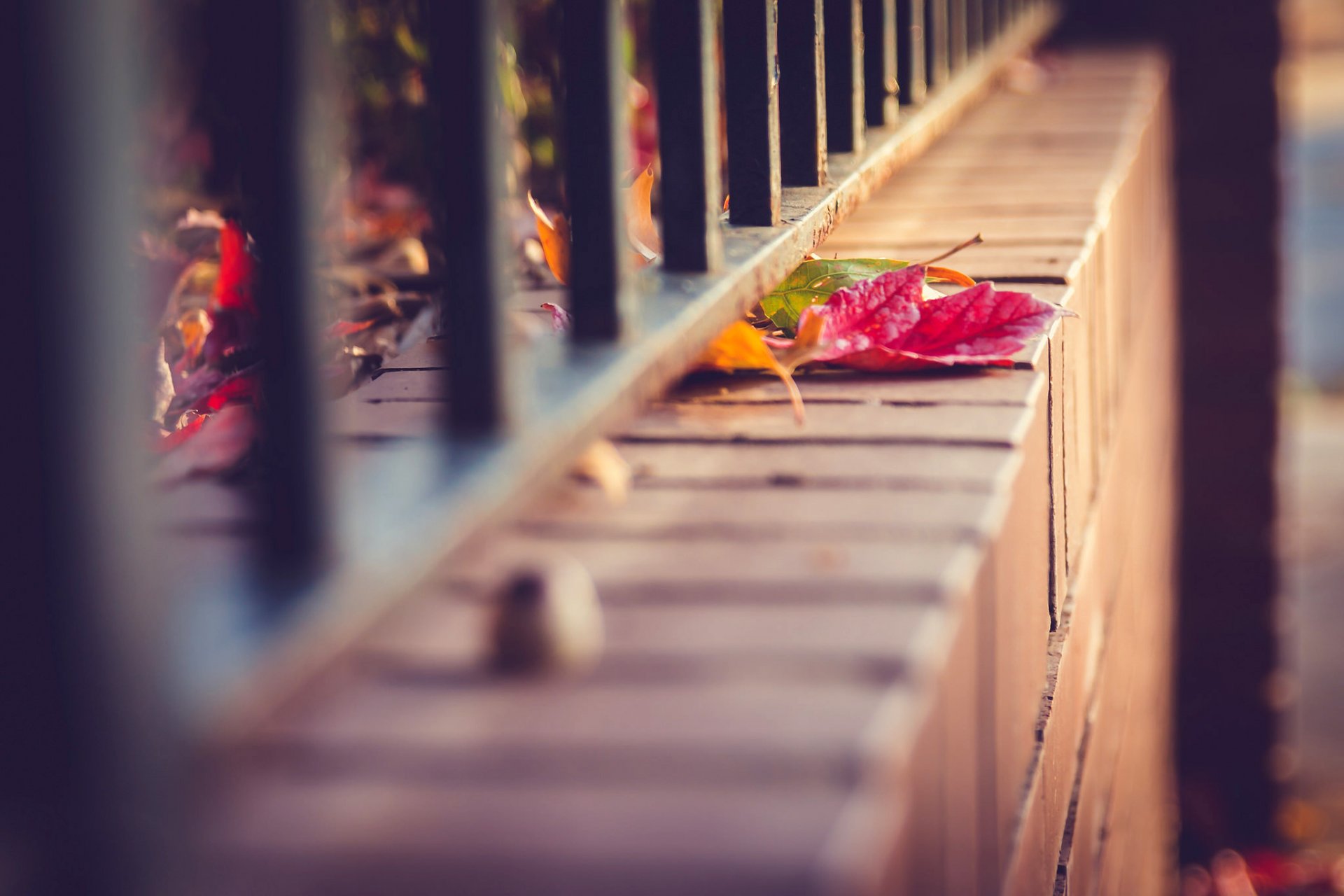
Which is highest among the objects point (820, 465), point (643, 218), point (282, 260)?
point (643, 218)

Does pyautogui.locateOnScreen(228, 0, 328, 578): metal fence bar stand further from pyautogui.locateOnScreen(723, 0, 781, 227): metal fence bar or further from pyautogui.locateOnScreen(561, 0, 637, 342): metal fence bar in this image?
pyautogui.locateOnScreen(723, 0, 781, 227): metal fence bar

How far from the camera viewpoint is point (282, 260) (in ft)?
1.93

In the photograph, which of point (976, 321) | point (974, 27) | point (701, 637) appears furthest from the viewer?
point (974, 27)

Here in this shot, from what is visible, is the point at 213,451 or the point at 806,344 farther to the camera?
the point at 806,344

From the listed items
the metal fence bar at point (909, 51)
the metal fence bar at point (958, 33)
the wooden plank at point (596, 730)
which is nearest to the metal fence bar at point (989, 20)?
the metal fence bar at point (958, 33)

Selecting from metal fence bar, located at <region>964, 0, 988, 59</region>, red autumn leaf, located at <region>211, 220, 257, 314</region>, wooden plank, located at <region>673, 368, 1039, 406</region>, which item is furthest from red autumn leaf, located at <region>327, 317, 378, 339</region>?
metal fence bar, located at <region>964, 0, 988, 59</region>

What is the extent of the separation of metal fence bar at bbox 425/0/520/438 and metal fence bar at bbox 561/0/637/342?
17 centimetres

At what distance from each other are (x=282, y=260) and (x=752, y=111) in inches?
30.6

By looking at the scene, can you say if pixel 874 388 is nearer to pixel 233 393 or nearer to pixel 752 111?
pixel 752 111

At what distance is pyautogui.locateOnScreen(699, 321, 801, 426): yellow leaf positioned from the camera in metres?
1.14

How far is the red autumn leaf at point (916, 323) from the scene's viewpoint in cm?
120

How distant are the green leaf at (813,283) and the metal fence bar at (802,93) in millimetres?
158

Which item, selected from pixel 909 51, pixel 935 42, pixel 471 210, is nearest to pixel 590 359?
pixel 471 210

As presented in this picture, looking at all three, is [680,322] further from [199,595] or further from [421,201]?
[421,201]
